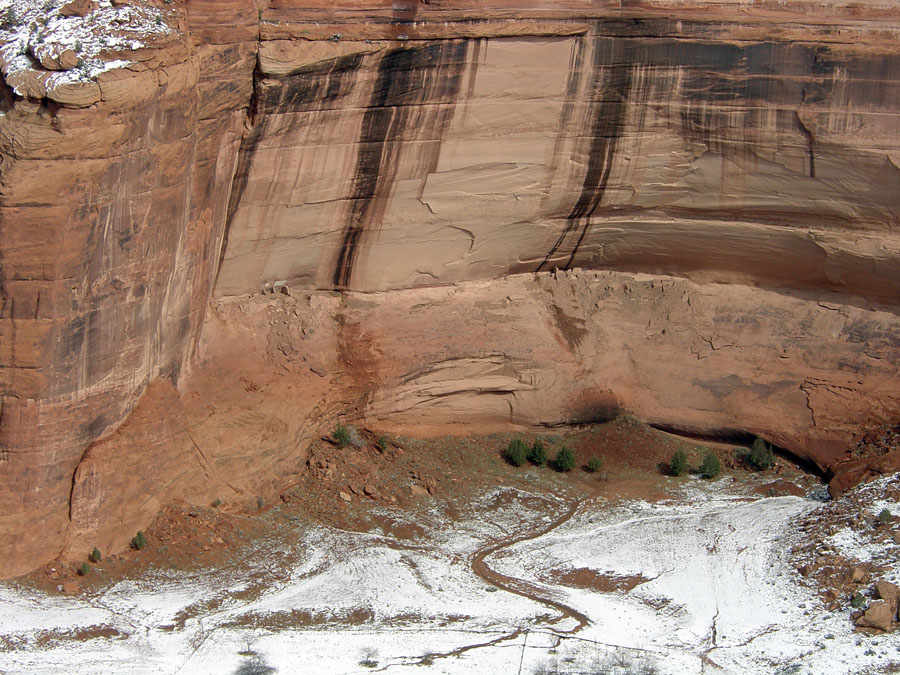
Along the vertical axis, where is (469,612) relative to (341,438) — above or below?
below

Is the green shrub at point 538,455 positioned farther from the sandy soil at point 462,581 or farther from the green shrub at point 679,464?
the green shrub at point 679,464

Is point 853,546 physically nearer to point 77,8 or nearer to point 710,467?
point 710,467

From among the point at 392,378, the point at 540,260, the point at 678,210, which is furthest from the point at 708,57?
the point at 392,378

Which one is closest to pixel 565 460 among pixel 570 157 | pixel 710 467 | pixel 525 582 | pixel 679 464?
pixel 679 464

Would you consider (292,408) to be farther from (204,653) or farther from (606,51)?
(606,51)

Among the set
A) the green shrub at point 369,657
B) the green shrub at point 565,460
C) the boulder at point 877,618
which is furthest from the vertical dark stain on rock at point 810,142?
the green shrub at point 369,657
